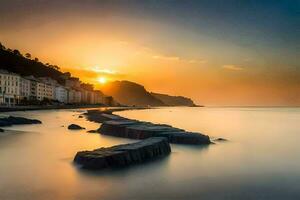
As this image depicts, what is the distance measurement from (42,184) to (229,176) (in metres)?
9.37

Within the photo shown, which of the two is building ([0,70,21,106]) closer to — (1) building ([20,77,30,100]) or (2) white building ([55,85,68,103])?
(1) building ([20,77,30,100])

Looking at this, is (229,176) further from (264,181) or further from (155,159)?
(155,159)

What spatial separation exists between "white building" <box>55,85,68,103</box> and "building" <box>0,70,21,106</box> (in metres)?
54.6

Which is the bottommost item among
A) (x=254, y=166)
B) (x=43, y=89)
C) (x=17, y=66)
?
(x=254, y=166)

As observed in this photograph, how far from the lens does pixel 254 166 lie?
2384cm

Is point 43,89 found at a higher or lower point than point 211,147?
higher

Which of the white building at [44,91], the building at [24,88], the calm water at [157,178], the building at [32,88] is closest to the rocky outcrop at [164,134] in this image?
the calm water at [157,178]

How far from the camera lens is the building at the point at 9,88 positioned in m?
111

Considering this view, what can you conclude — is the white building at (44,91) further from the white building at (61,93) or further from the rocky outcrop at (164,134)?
the rocky outcrop at (164,134)

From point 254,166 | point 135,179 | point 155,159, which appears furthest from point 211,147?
point 135,179

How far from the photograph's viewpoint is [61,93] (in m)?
184

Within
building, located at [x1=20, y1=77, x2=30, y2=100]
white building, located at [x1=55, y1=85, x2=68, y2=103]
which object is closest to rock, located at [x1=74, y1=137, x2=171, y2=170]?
building, located at [x1=20, y1=77, x2=30, y2=100]

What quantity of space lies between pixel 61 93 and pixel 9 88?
6794 centimetres

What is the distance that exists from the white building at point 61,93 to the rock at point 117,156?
16122 cm
